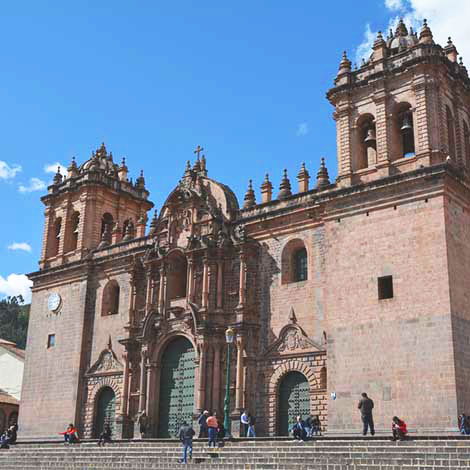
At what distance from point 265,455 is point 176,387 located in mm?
9151

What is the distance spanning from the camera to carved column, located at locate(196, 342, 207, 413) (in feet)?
79.8

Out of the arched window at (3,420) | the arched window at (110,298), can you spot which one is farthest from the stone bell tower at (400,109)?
the arched window at (3,420)

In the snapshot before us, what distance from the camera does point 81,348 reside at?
98.6 ft

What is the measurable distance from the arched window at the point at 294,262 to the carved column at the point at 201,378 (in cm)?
366

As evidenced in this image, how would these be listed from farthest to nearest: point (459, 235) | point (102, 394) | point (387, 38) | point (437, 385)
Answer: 1. point (102, 394)
2. point (387, 38)
3. point (459, 235)
4. point (437, 385)

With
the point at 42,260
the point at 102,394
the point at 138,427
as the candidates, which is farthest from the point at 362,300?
the point at 42,260

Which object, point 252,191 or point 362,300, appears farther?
point 252,191

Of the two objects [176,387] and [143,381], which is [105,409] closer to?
[143,381]

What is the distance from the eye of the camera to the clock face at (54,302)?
105 feet

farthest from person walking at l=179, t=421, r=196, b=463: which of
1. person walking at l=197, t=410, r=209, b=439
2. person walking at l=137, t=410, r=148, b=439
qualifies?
person walking at l=137, t=410, r=148, b=439

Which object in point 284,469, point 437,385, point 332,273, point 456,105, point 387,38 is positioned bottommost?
point 284,469

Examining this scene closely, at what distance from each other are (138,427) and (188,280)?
5.66 metres

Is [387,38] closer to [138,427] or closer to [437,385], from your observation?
[437,385]

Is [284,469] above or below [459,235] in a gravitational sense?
below
